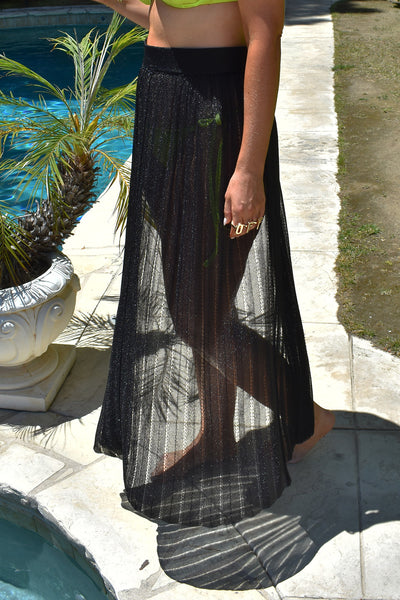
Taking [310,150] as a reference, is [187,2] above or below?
above

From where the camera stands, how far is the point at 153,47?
194cm

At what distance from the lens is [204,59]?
6.09ft

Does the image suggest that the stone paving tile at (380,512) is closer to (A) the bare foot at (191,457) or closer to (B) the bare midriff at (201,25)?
(A) the bare foot at (191,457)

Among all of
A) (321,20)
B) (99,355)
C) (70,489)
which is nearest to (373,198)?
(99,355)

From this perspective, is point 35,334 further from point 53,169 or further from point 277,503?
point 277,503

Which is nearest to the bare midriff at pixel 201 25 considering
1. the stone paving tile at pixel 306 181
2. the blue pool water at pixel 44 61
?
the stone paving tile at pixel 306 181

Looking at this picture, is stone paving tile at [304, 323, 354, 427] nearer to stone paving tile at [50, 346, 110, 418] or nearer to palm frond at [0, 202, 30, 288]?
stone paving tile at [50, 346, 110, 418]

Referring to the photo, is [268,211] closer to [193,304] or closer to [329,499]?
[193,304]

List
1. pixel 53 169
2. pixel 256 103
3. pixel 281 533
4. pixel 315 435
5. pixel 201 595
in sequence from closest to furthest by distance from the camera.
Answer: pixel 256 103 < pixel 201 595 < pixel 281 533 < pixel 315 435 < pixel 53 169

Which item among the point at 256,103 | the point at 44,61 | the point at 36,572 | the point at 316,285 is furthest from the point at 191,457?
the point at 44,61

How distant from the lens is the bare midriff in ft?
5.92

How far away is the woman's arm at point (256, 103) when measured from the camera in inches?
67.9

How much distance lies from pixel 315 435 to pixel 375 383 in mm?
492

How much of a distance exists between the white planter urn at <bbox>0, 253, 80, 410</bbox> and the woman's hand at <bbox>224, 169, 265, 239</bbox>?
982mm
